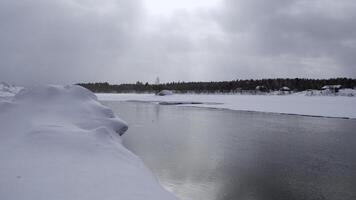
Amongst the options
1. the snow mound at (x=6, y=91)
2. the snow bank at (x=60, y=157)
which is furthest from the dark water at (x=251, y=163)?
the snow mound at (x=6, y=91)

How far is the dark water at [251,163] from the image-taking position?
8.22 metres

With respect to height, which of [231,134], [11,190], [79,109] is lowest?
[231,134]

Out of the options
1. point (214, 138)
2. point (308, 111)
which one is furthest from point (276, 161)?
point (308, 111)

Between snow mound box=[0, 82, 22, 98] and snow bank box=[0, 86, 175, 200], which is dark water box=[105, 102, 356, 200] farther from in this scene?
snow mound box=[0, 82, 22, 98]

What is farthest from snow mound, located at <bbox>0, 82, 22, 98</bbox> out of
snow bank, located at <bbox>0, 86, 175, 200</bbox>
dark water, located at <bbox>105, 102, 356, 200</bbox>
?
snow bank, located at <bbox>0, 86, 175, 200</bbox>

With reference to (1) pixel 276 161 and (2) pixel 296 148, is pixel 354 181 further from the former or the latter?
(2) pixel 296 148

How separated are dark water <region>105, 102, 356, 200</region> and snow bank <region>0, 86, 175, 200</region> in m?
2.15

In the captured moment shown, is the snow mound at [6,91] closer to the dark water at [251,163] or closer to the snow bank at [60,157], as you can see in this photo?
the dark water at [251,163]

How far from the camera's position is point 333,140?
16094mm

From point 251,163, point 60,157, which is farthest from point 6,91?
point 60,157

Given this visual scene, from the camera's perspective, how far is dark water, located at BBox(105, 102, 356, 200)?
822 centimetres

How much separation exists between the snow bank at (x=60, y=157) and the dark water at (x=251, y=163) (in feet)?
7.04

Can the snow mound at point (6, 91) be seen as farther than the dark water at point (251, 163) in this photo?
Yes

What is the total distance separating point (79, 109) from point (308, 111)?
28485mm
